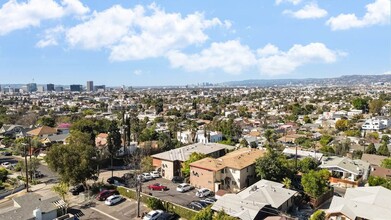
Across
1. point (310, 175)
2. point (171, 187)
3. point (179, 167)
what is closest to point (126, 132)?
point (179, 167)

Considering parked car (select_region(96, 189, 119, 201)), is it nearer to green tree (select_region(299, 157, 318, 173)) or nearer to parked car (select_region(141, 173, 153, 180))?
parked car (select_region(141, 173, 153, 180))

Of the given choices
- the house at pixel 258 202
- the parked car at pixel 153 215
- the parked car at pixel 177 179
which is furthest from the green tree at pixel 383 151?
the parked car at pixel 153 215

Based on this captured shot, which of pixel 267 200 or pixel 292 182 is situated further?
pixel 292 182

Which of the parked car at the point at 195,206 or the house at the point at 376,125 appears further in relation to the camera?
the house at the point at 376,125

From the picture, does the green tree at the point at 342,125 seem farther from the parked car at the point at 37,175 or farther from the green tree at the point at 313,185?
the parked car at the point at 37,175

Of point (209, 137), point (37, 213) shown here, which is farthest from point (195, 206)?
point (209, 137)

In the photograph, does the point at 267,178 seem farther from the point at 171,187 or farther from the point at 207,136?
the point at 207,136
